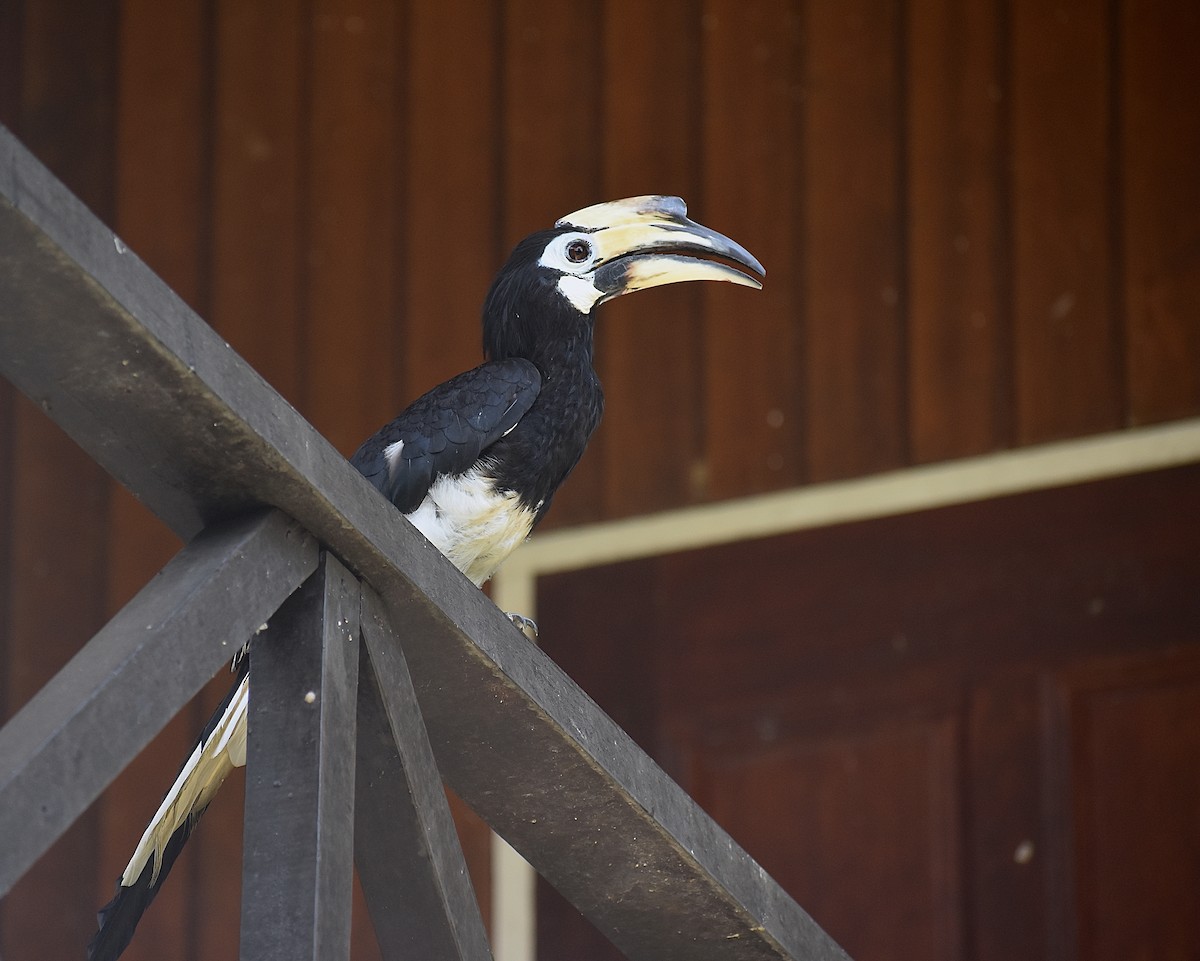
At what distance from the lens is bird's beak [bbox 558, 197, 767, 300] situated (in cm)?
260

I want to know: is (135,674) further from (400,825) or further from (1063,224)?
(1063,224)

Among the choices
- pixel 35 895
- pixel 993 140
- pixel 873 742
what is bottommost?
pixel 35 895

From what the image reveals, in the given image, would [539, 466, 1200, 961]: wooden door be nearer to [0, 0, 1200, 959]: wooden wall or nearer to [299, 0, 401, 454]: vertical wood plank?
[0, 0, 1200, 959]: wooden wall

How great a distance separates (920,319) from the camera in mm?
3822

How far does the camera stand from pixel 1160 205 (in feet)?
12.1

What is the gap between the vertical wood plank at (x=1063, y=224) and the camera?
3.68 meters

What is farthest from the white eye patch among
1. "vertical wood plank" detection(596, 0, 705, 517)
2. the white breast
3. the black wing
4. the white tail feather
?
"vertical wood plank" detection(596, 0, 705, 517)

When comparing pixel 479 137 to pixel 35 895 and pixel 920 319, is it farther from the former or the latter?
pixel 35 895

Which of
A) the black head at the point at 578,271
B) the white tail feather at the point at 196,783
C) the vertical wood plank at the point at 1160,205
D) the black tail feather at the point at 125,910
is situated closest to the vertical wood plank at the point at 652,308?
the vertical wood plank at the point at 1160,205

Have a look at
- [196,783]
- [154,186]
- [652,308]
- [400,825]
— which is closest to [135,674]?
[400,825]

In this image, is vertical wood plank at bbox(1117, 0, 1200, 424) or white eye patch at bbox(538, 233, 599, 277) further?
vertical wood plank at bbox(1117, 0, 1200, 424)

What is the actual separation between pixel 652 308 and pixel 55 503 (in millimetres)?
1269

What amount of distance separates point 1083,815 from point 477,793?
1.92 m

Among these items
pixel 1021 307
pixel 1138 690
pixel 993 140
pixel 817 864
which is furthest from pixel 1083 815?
pixel 993 140
